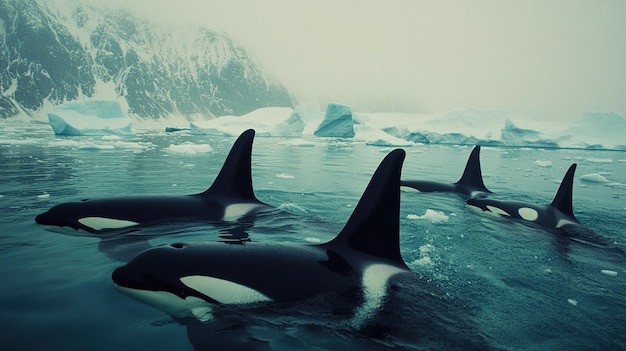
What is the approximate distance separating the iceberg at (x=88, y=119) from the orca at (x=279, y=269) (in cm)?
4333

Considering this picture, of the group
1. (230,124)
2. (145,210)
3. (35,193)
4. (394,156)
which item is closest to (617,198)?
(394,156)

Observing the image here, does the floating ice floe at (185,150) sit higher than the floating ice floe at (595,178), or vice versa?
the floating ice floe at (185,150)

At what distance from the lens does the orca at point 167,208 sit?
20.0 feet

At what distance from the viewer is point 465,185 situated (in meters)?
14.7

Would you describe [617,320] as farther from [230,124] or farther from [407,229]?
[230,124]

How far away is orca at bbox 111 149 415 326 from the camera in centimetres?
347

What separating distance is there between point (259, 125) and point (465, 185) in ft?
182

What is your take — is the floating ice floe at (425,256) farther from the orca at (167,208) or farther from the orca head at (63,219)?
the orca head at (63,219)

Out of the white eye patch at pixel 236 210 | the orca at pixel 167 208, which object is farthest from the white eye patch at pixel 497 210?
the white eye patch at pixel 236 210

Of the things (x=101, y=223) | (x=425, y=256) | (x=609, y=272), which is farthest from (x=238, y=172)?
(x=609, y=272)

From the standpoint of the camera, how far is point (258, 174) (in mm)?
17344

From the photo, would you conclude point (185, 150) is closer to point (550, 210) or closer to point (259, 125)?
point (550, 210)

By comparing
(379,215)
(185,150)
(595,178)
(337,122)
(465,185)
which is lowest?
(595,178)

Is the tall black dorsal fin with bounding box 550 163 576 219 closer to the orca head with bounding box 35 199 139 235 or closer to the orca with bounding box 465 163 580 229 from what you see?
the orca with bounding box 465 163 580 229
